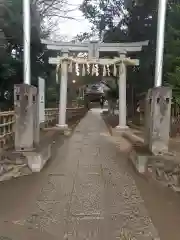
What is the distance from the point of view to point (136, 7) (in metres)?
19.6

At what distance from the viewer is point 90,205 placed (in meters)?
5.06

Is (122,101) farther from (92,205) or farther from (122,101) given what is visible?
(92,205)

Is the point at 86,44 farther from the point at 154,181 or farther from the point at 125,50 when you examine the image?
the point at 154,181

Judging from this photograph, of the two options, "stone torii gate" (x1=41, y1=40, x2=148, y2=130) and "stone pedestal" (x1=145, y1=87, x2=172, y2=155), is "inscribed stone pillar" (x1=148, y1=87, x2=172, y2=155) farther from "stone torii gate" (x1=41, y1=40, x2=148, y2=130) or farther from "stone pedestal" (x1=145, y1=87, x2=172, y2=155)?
"stone torii gate" (x1=41, y1=40, x2=148, y2=130)

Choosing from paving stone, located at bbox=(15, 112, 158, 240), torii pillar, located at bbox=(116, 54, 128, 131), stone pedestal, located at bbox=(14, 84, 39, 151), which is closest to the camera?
paving stone, located at bbox=(15, 112, 158, 240)

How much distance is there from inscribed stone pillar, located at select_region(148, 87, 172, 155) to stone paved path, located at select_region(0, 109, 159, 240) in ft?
3.15

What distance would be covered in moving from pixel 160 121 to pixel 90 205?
3.46 metres

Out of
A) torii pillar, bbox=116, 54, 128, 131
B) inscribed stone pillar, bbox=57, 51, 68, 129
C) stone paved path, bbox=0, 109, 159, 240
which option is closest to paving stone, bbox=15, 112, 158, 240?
stone paved path, bbox=0, 109, 159, 240

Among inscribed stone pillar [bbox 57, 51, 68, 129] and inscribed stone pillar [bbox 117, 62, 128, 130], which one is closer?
inscribed stone pillar [bbox 117, 62, 128, 130]

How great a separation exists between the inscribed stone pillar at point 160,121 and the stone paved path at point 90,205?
961mm

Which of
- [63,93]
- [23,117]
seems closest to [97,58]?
[63,93]

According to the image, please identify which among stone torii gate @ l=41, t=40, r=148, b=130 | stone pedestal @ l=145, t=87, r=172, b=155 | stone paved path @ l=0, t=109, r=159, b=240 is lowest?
stone paved path @ l=0, t=109, r=159, b=240

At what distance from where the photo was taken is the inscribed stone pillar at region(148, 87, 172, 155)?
306 inches

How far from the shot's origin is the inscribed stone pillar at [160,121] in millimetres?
7777
